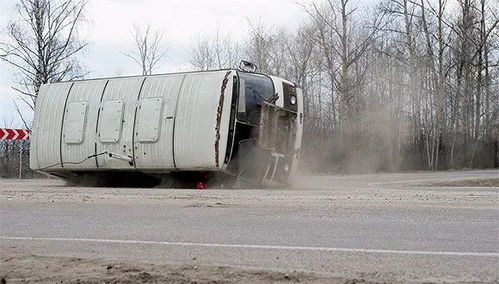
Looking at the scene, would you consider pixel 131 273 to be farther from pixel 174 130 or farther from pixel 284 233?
pixel 174 130

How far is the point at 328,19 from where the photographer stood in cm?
3853

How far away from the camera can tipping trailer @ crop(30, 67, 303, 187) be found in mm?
15656

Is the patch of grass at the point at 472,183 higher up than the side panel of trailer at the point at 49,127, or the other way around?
the side panel of trailer at the point at 49,127

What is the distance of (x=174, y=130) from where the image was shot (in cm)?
1614

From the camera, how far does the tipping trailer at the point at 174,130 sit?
15.7 m

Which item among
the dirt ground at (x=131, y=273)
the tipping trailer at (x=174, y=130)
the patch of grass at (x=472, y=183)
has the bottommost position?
the dirt ground at (x=131, y=273)

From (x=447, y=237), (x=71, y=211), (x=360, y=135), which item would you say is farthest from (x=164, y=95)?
(x=360, y=135)

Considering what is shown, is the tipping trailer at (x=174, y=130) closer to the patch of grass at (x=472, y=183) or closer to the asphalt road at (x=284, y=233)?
the asphalt road at (x=284, y=233)

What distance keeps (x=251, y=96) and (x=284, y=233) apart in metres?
8.64

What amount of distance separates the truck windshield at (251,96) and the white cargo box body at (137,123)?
311 millimetres

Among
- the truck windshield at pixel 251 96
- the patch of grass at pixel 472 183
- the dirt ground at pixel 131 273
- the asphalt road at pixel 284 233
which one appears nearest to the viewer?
the dirt ground at pixel 131 273

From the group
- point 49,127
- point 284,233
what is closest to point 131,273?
point 284,233

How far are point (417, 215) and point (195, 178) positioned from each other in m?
8.61

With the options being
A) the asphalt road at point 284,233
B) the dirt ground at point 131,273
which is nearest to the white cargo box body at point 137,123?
the asphalt road at point 284,233
